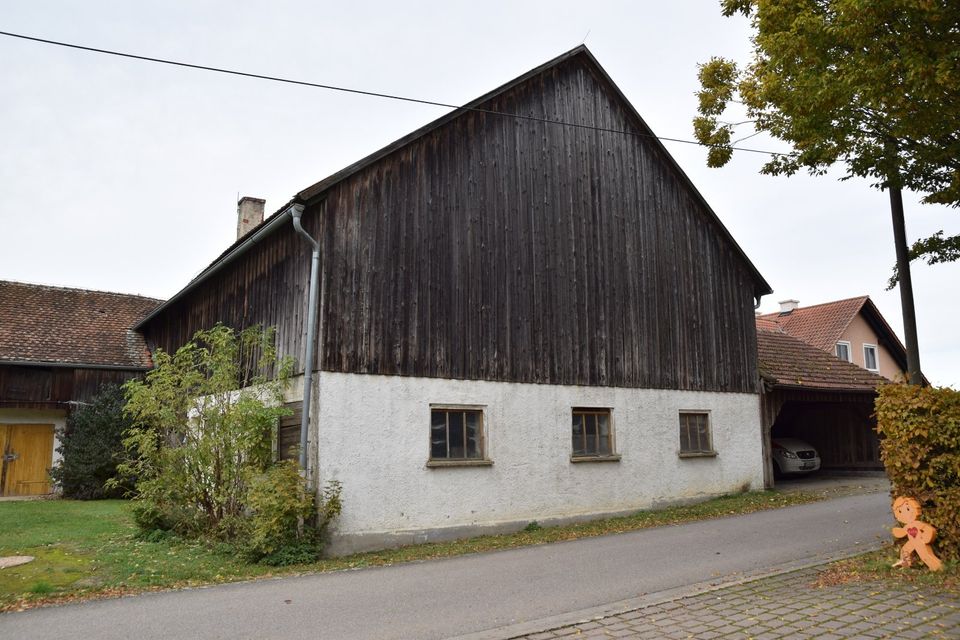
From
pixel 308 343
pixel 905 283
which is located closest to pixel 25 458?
pixel 308 343

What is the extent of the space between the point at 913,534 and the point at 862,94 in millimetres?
4984

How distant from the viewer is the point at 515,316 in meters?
13.4

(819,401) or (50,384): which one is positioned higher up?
(50,384)

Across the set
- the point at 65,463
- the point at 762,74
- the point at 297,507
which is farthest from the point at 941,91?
the point at 65,463

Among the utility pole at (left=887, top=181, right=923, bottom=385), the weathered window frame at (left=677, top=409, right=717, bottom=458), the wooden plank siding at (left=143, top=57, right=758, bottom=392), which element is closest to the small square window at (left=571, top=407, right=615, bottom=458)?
the wooden plank siding at (left=143, top=57, right=758, bottom=392)

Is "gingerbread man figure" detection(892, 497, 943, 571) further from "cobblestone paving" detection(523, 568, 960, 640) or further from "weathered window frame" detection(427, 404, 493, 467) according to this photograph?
"weathered window frame" detection(427, 404, 493, 467)

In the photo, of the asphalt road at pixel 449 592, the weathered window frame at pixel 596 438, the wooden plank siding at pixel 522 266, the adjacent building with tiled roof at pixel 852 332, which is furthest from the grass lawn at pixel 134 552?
the adjacent building with tiled roof at pixel 852 332

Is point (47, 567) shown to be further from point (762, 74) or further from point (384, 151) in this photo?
point (762, 74)

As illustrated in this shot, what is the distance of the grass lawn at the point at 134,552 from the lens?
862 cm

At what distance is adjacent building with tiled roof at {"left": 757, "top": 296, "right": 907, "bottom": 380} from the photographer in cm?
3028

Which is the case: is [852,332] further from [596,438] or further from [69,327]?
[69,327]

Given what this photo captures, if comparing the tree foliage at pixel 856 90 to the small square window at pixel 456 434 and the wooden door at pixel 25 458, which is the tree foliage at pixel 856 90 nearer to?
the small square window at pixel 456 434

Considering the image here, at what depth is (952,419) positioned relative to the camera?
Answer: 25.9 ft

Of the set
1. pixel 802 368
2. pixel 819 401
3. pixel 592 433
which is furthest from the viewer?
pixel 802 368
